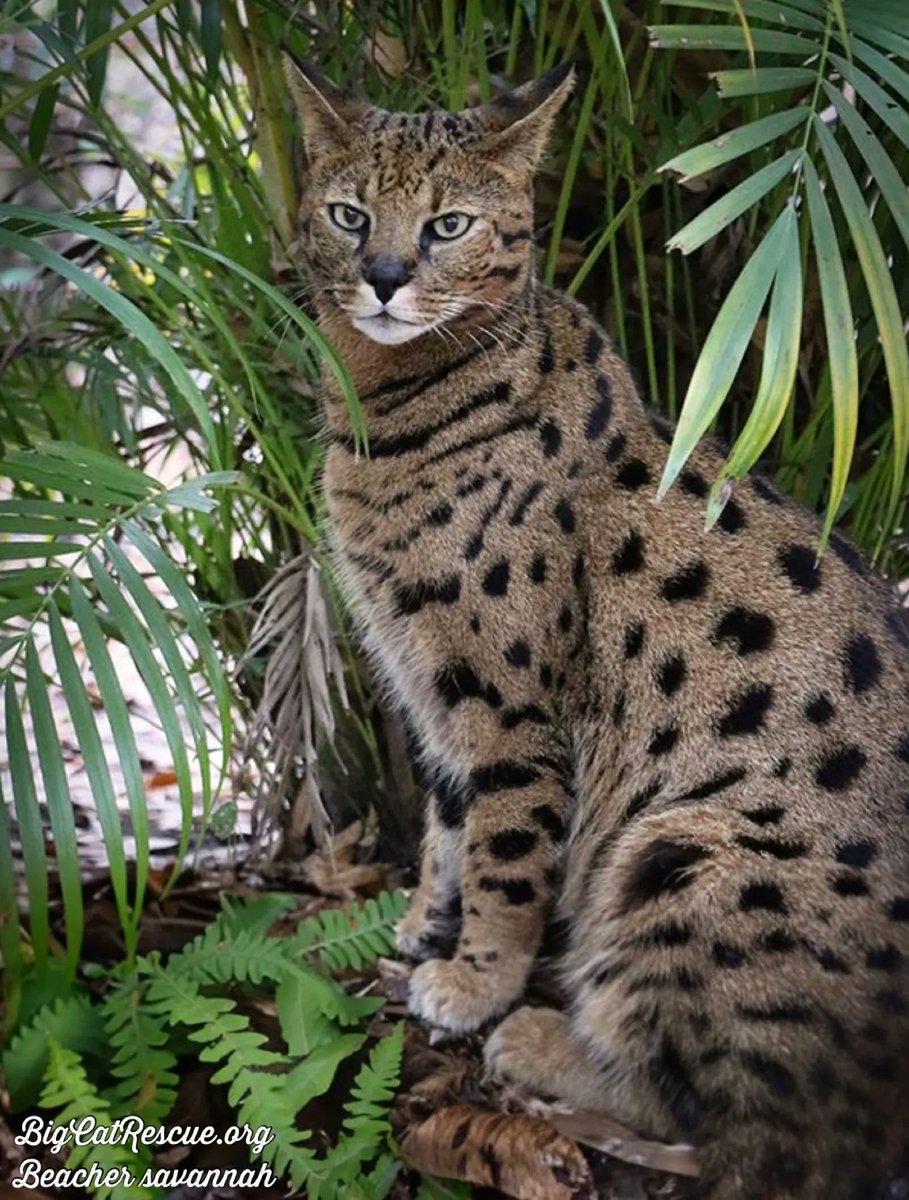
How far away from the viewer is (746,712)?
212 cm

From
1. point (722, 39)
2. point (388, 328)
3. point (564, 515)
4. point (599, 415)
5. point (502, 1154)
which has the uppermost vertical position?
point (722, 39)

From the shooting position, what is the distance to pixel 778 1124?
6.19 ft

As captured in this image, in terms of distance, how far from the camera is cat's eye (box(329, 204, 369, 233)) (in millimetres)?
2293

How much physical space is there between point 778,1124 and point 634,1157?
279 mm

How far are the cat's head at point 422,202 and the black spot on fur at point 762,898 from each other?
0.93 metres

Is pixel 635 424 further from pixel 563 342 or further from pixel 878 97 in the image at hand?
pixel 878 97

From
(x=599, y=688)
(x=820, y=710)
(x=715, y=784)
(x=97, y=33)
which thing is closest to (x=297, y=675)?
(x=599, y=688)

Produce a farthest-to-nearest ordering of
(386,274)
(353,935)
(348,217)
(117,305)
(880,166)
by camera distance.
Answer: (353,935), (348,217), (386,274), (880,166), (117,305)

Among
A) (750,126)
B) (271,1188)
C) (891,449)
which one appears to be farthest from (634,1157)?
(750,126)

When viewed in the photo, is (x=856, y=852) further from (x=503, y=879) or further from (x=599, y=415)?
(x=599, y=415)

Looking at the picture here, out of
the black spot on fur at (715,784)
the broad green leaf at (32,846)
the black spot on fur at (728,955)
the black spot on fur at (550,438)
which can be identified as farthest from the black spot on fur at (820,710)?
the broad green leaf at (32,846)

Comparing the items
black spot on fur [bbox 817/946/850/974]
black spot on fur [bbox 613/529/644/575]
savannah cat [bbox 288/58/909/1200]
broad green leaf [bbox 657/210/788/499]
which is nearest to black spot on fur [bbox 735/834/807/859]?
savannah cat [bbox 288/58/909/1200]

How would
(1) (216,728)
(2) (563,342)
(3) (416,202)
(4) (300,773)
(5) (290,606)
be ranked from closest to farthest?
(3) (416,202) < (2) (563,342) < (5) (290,606) < (4) (300,773) < (1) (216,728)

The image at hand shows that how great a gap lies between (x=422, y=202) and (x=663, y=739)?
858 mm
